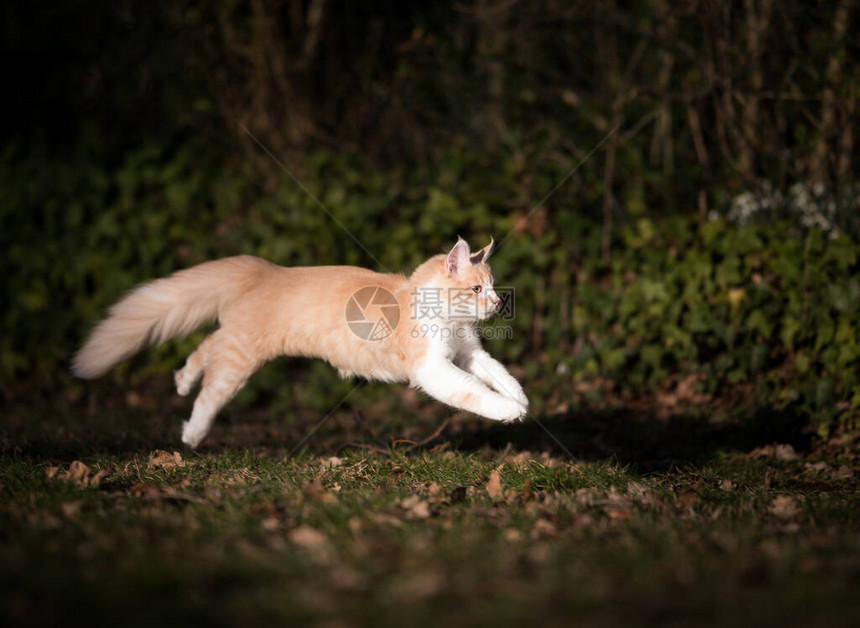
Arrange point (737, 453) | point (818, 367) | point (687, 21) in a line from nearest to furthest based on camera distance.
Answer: point (737, 453) → point (818, 367) → point (687, 21)

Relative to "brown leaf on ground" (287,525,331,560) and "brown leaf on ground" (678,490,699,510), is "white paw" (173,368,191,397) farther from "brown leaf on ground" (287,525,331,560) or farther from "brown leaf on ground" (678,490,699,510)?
"brown leaf on ground" (678,490,699,510)

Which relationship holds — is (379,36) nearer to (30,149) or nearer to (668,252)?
(30,149)

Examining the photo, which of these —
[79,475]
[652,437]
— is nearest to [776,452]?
[652,437]

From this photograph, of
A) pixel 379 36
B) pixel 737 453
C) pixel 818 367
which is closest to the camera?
pixel 737 453

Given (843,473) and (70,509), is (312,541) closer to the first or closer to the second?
(70,509)

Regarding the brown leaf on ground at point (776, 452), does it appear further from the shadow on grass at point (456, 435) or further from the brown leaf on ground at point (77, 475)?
the brown leaf on ground at point (77, 475)

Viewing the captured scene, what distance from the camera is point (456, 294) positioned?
15.2 feet

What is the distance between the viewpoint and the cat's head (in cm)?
463

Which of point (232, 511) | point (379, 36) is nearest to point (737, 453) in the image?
point (232, 511)

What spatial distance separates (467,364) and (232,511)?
6.47 feet

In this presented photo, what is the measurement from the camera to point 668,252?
6.92m

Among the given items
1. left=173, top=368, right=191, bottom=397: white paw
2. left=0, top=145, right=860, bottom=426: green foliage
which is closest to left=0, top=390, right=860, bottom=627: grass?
left=173, top=368, right=191, bottom=397: white paw

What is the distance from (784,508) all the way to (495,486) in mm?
1467

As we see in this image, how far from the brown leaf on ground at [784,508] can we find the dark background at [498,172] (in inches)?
83.1
